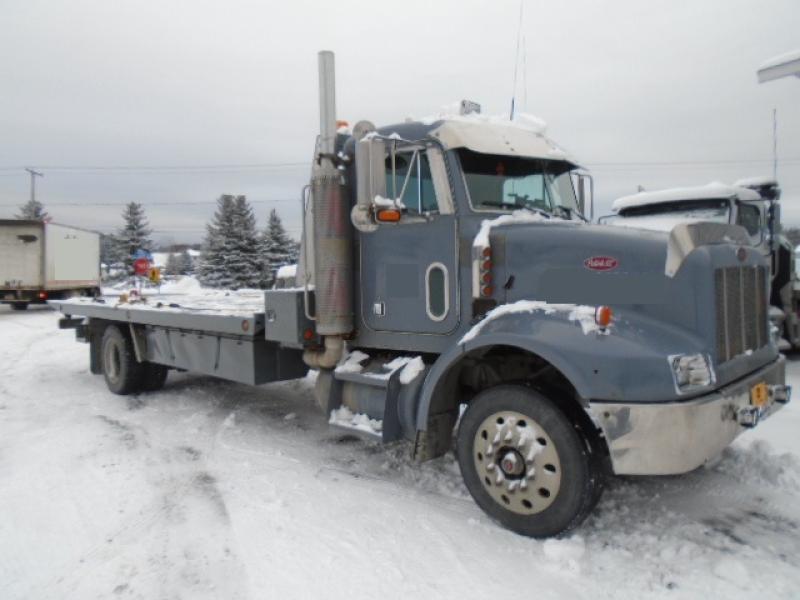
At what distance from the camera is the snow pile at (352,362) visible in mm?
4781

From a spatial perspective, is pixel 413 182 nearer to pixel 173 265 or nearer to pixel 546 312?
pixel 546 312

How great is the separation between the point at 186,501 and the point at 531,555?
240 centimetres

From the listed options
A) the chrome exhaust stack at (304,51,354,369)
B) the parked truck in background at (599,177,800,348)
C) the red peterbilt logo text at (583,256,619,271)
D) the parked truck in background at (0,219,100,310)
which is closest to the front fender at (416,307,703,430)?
the red peterbilt logo text at (583,256,619,271)

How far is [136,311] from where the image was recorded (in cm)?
727

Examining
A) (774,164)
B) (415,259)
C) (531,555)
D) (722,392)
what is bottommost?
(531,555)

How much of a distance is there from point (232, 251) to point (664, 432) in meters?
33.7

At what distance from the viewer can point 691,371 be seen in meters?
3.29

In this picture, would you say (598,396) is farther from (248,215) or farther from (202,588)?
(248,215)

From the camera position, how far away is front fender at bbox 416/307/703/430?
3219 mm

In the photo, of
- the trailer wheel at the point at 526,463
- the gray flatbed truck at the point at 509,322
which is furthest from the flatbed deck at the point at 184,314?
the trailer wheel at the point at 526,463

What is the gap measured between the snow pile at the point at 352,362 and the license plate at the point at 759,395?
269 centimetres

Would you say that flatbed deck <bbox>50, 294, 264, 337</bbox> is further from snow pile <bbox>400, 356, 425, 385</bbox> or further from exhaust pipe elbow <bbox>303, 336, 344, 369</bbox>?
snow pile <bbox>400, 356, 425, 385</bbox>

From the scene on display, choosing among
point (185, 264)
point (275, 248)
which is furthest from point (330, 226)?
point (185, 264)

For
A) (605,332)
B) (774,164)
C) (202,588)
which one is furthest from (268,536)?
(774,164)
